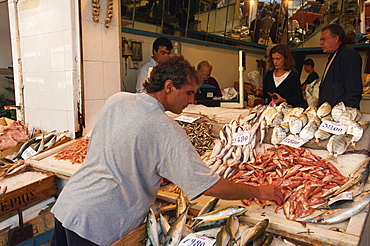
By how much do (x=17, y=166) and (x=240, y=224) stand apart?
2818 mm

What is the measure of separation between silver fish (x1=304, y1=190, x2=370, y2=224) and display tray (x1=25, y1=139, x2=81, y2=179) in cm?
230

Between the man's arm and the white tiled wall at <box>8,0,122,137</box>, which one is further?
the white tiled wall at <box>8,0,122,137</box>

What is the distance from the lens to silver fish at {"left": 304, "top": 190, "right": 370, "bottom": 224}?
1.84 metres

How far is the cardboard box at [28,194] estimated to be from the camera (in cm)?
288

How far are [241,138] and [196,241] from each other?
1444 mm

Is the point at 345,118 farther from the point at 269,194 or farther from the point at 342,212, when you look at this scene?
the point at 269,194

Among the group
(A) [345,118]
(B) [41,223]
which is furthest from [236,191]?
(B) [41,223]

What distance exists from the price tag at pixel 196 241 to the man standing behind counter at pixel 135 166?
292 mm

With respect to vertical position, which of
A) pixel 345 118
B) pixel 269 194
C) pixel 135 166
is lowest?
pixel 269 194

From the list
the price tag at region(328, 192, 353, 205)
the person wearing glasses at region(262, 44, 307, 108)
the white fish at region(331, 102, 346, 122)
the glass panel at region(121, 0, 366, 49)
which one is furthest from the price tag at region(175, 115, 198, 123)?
the glass panel at region(121, 0, 366, 49)

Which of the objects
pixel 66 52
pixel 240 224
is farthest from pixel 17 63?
pixel 240 224

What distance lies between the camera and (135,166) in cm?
164

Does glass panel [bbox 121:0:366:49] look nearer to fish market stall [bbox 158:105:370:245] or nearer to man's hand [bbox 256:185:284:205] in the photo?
fish market stall [bbox 158:105:370:245]

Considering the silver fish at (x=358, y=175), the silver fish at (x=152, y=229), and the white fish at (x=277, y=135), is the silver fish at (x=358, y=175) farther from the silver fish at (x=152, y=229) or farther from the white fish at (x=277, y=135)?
the silver fish at (x=152, y=229)
